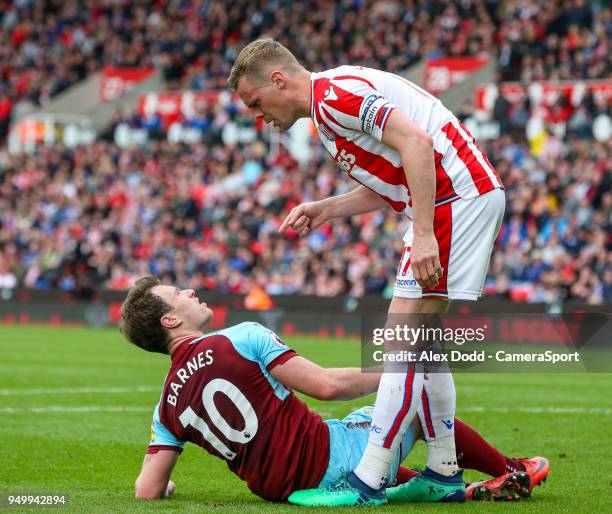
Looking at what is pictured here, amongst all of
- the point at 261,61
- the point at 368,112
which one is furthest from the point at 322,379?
the point at 261,61

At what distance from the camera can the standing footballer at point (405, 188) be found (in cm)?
555

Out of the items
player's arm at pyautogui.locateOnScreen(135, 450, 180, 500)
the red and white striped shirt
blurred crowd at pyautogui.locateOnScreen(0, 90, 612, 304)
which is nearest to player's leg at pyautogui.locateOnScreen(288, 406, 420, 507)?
player's arm at pyautogui.locateOnScreen(135, 450, 180, 500)

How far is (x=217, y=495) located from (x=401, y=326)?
152 cm

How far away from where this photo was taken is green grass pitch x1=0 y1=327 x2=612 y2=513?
623cm

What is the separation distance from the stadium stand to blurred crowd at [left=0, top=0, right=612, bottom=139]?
51 millimetres

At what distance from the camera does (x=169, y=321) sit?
5.98m

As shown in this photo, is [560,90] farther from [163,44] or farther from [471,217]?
[471,217]

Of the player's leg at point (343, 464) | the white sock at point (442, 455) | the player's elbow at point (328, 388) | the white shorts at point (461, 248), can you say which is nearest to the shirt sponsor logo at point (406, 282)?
the white shorts at point (461, 248)

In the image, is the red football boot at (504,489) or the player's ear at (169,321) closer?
the player's ear at (169,321)

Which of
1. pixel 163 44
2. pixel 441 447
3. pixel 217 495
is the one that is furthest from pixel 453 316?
pixel 163 44

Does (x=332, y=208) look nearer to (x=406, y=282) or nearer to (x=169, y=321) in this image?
(x=406, y=282)

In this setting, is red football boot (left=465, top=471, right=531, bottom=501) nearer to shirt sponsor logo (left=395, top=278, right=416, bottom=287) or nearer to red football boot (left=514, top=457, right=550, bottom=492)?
red football boot (left=514, top=457, right=550, bottom=492)

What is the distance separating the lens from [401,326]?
573 cm

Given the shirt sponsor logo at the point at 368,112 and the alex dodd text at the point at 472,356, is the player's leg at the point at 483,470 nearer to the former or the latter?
the alex dodd text at the point at 472,356
